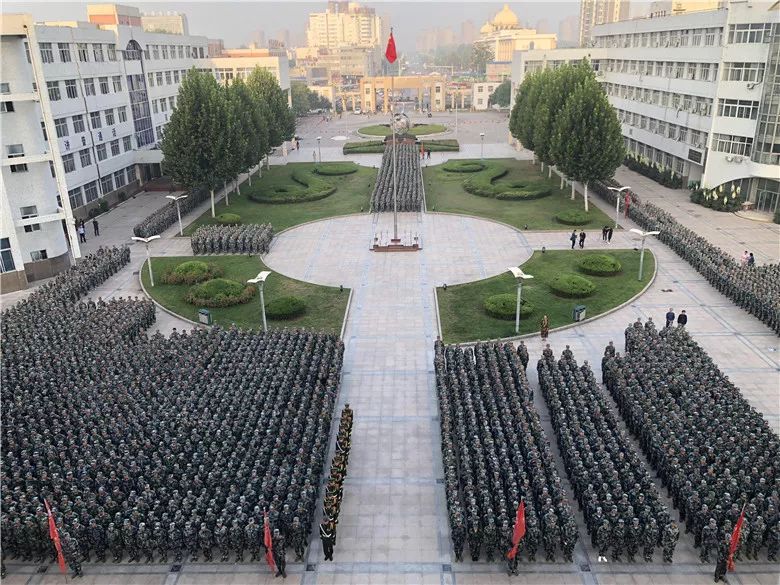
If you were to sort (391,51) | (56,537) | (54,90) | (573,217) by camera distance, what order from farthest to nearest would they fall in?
1. (54,90)
2. (573,217)
3. (391,51)
4. (56,537)

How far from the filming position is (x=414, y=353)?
71.1ft

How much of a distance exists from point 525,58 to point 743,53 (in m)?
30.2

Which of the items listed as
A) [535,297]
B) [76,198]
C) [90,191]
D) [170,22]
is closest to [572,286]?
[535,297]

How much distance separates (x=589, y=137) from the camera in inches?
1454

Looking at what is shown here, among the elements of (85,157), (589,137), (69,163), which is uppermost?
(589,137)

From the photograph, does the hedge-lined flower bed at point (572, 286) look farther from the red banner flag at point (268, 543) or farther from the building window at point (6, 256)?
the building window at point (6, 256)

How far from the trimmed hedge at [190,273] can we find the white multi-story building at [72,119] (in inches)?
248

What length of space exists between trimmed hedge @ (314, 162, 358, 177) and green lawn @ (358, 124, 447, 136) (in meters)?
21.5

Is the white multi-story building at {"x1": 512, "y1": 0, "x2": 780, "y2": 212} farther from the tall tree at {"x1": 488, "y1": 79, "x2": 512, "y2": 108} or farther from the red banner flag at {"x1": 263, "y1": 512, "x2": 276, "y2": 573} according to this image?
the tall tree at {"x1": 488, "y1": 79, "x2": 512, "y2": 108}

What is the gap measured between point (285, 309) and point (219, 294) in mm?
3614

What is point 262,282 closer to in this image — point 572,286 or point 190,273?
point 190,273

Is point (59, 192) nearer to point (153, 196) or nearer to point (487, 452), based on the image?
point (153, 196)

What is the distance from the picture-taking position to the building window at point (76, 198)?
3922 cm

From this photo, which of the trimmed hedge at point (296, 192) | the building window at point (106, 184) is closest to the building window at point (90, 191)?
the building window at point (106, 184)
